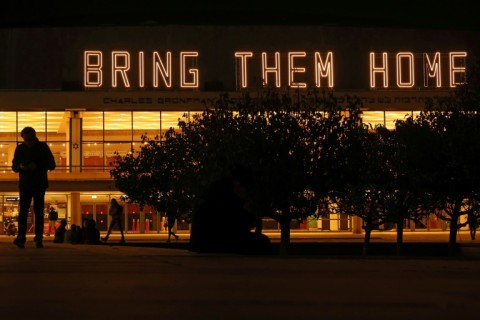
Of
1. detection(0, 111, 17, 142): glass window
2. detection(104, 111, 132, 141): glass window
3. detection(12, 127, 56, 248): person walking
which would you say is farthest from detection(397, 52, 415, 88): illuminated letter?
detection(12, 127, 56, 248): person walking

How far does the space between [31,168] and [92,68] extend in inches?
1872

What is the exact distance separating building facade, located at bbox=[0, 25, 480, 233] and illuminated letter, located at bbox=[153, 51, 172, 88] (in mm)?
64

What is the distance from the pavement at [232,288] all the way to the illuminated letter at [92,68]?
164ft

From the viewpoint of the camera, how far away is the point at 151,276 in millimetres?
7418

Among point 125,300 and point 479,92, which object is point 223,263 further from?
point 479,92

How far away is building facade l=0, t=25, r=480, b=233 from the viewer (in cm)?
5744

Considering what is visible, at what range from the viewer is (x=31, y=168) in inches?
488

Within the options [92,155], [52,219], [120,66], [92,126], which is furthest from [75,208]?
[120,66]

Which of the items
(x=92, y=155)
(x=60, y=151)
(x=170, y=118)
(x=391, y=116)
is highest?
(x=391, y=116)

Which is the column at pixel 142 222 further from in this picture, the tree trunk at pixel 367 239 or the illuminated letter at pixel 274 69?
the tree trunk at pixel 367 239

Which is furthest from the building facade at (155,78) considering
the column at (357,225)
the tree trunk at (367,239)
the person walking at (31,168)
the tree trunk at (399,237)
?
the person walking at (31,168)

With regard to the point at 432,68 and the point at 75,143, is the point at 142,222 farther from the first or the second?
the point at 432,68

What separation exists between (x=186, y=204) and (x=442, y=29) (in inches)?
1321

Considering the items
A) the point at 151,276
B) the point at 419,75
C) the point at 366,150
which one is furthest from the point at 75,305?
the point at 419,75
